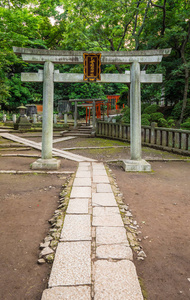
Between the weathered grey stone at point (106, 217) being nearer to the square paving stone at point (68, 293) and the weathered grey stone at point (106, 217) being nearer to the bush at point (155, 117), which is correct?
the square paving stone at point (68, 293)

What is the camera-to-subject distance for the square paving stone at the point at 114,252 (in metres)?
2.05

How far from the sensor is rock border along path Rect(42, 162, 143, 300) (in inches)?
62.9

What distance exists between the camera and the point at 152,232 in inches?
106

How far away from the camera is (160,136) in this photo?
9.92 metres

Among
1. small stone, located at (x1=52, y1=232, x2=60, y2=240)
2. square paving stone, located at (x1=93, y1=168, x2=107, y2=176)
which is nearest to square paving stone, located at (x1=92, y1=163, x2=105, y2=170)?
square paving stone, located at (x1=93, y1=168, x2=107, y2=176)

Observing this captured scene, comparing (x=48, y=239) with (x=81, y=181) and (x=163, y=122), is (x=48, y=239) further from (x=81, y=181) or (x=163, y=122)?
(x=163, y=122)

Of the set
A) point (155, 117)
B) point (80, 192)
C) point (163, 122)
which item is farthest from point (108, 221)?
point (155, 117)

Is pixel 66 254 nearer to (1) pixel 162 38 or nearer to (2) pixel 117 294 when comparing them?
(2) pixel 117 294

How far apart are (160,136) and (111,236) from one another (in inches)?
323

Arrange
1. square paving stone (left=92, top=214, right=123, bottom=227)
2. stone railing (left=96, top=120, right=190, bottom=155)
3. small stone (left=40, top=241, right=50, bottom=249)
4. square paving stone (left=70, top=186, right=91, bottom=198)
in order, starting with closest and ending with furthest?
small stone (left=40, top=241, right=50, bottom=249) → square paving stone (left=92, top=214, right=123, bottom=227) → square paving stone (left=70, top=186, right=91, bottom=198) → stone railing (left=96, top=120, right=190, bottom=155)

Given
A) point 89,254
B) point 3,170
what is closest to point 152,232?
point 89,254

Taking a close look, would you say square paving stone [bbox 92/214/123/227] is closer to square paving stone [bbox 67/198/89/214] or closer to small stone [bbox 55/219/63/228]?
square paving stone [bbox 67/198/89/214]

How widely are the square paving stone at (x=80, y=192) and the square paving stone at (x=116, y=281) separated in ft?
6.13

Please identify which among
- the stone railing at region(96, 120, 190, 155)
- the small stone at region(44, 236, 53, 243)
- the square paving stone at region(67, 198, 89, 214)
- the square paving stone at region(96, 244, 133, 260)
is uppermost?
the stone railing at region(96, 120, 190, 155)
